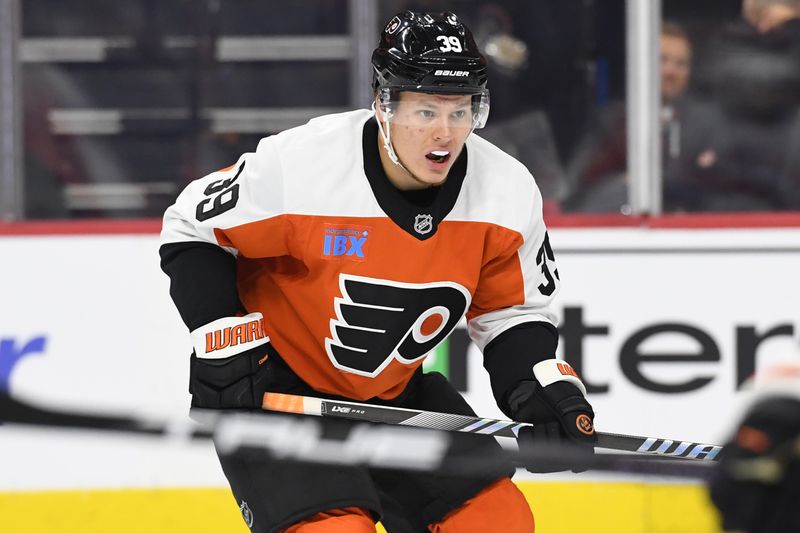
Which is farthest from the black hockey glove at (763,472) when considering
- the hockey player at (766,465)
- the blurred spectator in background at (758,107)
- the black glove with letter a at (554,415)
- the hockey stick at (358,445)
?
the blurred spectator in background at (758,107)

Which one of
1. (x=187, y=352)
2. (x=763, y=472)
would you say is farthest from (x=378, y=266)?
(x=187, y=352)

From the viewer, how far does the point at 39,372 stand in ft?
10.8

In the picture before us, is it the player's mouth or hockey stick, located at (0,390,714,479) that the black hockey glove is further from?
the player's mouth

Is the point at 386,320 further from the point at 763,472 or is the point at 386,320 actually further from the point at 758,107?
the point at 758,107

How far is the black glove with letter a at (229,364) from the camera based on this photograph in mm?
2205

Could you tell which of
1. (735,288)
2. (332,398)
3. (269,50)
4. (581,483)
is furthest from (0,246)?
(735,288)

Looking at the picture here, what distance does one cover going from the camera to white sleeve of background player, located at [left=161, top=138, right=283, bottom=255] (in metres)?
2.21

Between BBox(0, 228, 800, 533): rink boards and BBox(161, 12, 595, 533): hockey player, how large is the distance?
39.7 inches

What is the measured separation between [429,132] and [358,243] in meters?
0.21

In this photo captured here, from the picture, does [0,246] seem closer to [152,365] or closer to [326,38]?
[152,365]

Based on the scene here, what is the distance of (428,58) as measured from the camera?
216 cm

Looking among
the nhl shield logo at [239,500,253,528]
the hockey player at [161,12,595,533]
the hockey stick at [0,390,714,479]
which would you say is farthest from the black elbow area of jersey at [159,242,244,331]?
the nhl shield logo at [239,500,253,528]

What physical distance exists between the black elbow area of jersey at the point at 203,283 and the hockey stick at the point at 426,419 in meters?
0.17

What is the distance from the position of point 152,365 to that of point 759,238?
153 centimetres
